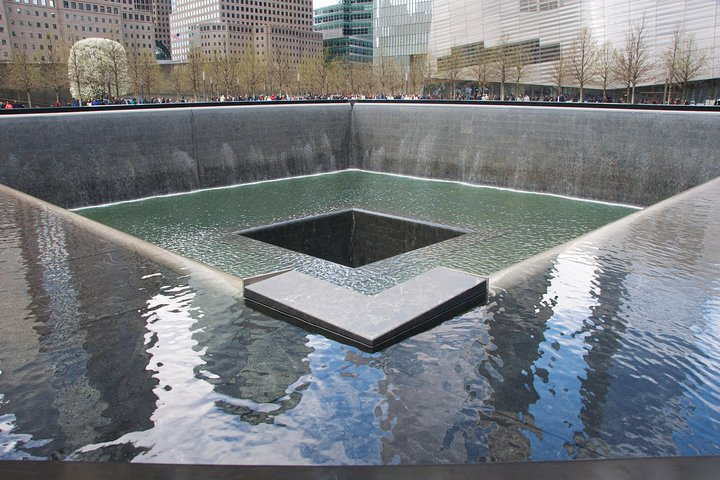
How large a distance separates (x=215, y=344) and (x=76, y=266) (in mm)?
2751

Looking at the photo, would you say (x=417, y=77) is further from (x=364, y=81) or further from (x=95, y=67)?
(x=95, y=67)

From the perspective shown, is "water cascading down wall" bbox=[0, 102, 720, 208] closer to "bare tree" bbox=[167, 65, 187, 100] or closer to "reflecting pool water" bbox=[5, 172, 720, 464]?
"reflecting pool water" bbox=[5, 172, 720, 464]

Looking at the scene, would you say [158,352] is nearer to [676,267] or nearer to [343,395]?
[343,395]

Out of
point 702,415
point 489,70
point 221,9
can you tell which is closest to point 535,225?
point 702,415

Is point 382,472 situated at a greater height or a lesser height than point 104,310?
greater

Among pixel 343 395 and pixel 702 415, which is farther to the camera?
pixel 343 395

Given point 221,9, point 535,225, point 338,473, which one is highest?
point 221,9

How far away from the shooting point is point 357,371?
14.2 feet

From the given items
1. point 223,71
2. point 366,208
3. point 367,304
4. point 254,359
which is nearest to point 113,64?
point 223,71

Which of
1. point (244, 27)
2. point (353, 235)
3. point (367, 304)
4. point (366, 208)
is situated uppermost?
point (244, 27)

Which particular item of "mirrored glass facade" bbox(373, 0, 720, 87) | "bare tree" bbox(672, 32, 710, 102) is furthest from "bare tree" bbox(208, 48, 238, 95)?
"bare tree" bbox(672, 32, 710, 102)

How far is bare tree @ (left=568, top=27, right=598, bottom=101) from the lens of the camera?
111 feet

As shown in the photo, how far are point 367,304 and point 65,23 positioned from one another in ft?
309

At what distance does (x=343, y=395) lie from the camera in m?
3.99
